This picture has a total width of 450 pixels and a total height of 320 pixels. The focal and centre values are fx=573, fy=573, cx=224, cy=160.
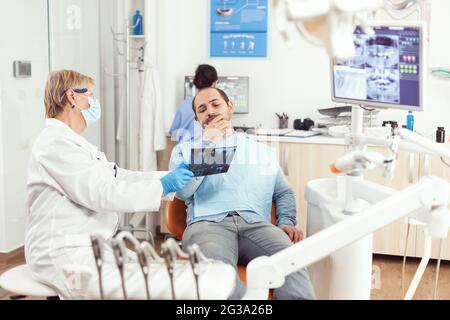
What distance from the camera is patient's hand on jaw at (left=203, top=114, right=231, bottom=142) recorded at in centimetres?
231

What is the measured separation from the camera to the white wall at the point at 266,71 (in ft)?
12.0

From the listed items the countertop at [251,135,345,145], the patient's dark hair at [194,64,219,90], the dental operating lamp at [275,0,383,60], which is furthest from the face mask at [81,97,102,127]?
the patient's dark hair at [194,64,219,90]

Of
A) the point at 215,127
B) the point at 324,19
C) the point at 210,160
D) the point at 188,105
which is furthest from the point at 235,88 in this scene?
the point at 324,19

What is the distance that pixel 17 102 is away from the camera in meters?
3.20

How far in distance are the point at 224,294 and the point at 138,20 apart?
2.78 meters

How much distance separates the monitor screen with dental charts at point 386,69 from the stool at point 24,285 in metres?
1.07

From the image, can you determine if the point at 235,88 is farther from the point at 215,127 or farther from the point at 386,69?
the point at 386,69

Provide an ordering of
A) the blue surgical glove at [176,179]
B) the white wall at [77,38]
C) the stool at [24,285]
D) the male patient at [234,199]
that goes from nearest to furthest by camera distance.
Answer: the stool at [24,285], the blue surgical glove at [176,179], the male patient at [234,199], the white wall at [77,38]

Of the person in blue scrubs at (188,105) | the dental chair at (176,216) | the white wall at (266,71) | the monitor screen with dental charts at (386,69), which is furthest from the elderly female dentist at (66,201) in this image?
the white wall at (266,71)

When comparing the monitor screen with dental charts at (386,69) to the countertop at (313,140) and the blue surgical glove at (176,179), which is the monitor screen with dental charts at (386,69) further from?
the countertop at (313,140)

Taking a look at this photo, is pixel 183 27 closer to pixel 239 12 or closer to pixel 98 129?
pixel 239 12

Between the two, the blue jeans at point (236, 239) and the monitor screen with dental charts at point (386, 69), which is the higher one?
the monitor screen with dental charts at point (386, 69)

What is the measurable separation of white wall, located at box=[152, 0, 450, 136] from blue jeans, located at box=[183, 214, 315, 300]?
1835 mm
